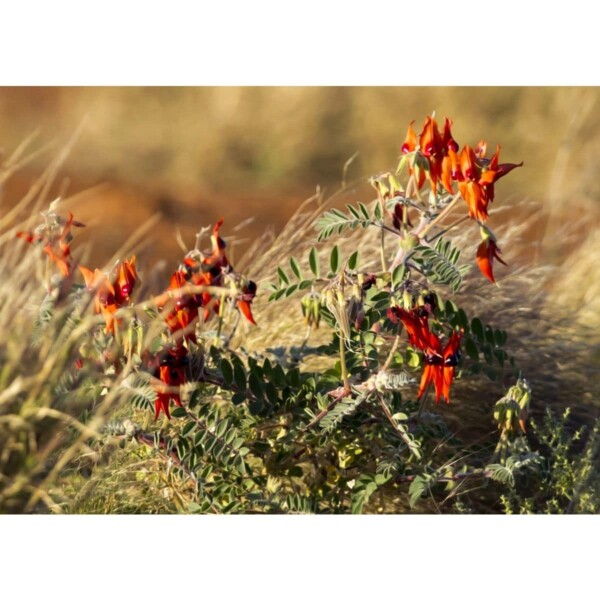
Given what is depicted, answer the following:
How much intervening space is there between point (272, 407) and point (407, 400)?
1.84ft

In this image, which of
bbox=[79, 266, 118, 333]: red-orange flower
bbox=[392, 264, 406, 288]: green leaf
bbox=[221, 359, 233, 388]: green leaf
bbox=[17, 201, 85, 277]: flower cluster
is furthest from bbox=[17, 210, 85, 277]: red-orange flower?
bbox=[392, 264, 406, 288]: green leaf

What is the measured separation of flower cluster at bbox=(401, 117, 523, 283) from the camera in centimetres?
319

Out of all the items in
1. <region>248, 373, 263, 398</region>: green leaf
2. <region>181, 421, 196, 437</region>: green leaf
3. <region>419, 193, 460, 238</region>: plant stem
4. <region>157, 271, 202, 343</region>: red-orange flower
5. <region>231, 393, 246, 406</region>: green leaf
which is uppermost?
<region>419, 193, 460, 238</region>: plant stem

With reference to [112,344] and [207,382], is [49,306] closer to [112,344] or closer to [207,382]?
[112,344]

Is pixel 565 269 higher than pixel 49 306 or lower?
higher

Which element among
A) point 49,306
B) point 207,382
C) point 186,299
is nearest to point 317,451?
point 207,382

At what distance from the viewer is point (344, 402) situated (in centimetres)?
324

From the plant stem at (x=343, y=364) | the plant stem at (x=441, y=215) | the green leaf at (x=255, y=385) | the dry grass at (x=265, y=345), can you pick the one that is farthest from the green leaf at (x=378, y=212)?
the dry grass at (x=265, y=345)

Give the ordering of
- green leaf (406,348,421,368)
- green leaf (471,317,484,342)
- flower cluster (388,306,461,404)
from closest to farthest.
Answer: flower cluster (388,306,461,404) → green leaf (406,348,421,368) → green leaf (471,317,484,342)

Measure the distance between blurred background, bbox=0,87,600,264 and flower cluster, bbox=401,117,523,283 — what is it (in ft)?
7.30

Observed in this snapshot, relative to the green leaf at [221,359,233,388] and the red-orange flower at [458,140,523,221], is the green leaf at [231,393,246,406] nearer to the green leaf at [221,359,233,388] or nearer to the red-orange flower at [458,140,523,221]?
the green leaf at [221,359,233,388]

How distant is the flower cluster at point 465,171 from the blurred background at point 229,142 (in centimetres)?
223

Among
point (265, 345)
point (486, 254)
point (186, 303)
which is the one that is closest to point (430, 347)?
point (486, 254)

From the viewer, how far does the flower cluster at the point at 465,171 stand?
3.19 metres
